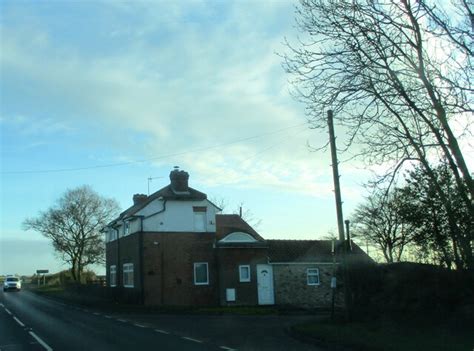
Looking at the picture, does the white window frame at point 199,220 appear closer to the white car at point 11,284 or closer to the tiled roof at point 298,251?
the tiled roof at point 298,251

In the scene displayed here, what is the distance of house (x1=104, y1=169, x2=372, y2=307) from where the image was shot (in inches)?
1416

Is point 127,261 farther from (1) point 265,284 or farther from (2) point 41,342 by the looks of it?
(2) point 41,342

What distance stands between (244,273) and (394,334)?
21705mm

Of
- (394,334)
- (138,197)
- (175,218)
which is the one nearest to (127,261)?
(175,218)

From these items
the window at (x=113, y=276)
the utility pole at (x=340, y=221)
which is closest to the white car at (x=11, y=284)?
the window at (x=113, y=276)

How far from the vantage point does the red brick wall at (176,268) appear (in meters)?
35.6

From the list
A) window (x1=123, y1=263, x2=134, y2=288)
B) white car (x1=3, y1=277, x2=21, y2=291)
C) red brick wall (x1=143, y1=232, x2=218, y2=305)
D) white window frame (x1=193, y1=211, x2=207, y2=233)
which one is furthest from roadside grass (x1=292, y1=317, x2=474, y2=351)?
white car (x1=3, y1=277, x2=21, y2=291)

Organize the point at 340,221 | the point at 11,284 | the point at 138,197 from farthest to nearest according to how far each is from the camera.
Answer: the point at 11,284 < the point at 138,197 < the point at 340,221

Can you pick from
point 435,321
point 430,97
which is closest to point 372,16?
point 430,97

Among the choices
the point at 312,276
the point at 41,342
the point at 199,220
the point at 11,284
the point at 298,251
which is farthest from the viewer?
the point at 11,284

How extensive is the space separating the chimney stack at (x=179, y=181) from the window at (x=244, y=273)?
6.69m

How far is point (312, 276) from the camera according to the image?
124 ft

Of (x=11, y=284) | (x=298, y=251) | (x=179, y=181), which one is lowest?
(x=11, y=284)

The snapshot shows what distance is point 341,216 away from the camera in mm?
21016
